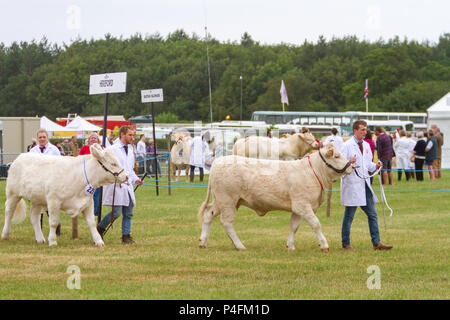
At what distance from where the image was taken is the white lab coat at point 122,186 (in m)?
13.0

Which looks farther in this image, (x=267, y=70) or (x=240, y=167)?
(x=267, y=70)

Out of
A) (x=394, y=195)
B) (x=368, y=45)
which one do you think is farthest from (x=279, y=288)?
(x=368, y=45)

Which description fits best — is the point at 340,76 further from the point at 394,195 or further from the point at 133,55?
the point at 394,195

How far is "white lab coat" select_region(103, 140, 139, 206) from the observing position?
42.5 ft

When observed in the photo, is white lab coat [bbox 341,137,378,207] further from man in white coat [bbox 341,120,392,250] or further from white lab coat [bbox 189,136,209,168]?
white lab coat [bbox 189,136,209,168]

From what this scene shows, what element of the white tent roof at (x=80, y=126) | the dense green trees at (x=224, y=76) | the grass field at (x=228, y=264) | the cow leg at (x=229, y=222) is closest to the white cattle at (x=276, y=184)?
the cow leg at (x=229, y=222)

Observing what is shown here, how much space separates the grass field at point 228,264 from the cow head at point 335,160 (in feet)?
4.68

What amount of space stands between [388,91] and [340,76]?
379 inches

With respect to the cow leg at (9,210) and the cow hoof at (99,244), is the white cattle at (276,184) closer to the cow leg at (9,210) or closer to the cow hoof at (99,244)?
the cow hoof at (99,244)

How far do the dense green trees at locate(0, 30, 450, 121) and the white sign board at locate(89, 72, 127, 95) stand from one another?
83822mm

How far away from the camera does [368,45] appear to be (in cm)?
12506

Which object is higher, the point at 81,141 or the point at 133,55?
the point at 133,55

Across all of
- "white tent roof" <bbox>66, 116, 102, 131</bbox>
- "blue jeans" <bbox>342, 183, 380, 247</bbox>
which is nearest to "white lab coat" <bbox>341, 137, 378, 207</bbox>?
"blue jeans" <bbox>342, 183, 380, 247</bbox>

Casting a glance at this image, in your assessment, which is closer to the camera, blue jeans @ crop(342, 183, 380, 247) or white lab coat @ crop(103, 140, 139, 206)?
blue jeans @ crop(342, 183, 380, 247)
